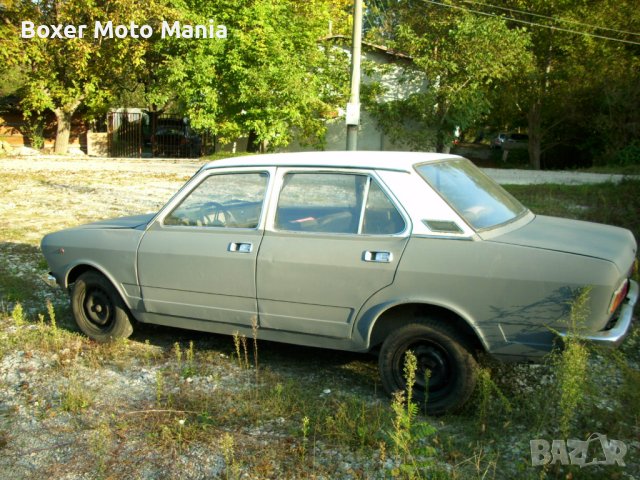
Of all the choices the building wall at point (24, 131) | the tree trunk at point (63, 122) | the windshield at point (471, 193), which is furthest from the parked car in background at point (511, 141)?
the windshield at point (471, 193)

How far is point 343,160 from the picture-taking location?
15.6 feet

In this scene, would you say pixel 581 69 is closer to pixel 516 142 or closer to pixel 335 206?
pixel 516 142

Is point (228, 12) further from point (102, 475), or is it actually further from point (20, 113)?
point (102, 475)

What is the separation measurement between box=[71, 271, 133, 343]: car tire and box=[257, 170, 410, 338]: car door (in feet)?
4.93

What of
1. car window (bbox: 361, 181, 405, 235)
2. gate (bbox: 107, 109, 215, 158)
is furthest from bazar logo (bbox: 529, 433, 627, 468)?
gate (bbox: 107, 109, 215, 158)

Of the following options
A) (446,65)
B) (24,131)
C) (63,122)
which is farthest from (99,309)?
(24,131)

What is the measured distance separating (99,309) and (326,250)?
2.42 m

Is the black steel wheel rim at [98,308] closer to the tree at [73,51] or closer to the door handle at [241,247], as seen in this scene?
the door handle at [241,247]

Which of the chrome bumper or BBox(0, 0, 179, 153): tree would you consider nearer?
the chrome bumper

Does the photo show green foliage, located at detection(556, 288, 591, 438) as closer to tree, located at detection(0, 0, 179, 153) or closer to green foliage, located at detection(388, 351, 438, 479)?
green foliage, located at detection(388, 351, 438, 479)

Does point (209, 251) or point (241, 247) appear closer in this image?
point (241, 247)

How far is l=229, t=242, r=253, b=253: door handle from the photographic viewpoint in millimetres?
4824

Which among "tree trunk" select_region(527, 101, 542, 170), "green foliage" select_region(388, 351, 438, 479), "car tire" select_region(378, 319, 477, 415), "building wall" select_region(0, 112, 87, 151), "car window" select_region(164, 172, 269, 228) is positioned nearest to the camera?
"green foliage" select_region(388, 351, 438, 479)

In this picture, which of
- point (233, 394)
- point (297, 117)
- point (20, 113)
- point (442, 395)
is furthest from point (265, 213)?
point (20, 113)
